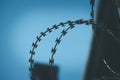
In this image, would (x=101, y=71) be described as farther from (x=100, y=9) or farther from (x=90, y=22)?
(x=90, y=22)

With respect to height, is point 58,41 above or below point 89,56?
above

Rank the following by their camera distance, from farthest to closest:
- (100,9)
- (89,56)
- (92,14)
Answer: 1. (89,56)
2. (100,9)
3. (92,14)

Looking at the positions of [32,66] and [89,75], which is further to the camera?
[89,75]

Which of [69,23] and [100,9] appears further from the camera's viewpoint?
[100,9]

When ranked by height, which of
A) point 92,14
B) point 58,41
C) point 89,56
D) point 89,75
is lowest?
point 89,75

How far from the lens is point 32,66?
7.20ft

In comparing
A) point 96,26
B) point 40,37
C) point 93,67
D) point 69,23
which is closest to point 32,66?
point 40,37

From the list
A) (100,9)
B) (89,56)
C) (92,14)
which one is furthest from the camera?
(89,56)

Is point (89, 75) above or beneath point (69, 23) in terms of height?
beneath

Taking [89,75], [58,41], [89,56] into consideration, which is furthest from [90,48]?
[58,41]

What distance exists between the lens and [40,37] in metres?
2.25

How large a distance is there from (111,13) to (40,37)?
85.8 inches

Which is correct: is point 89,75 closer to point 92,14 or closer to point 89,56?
point 89,56

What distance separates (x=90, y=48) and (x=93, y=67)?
0.37m
